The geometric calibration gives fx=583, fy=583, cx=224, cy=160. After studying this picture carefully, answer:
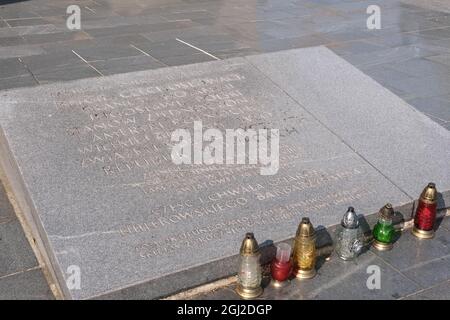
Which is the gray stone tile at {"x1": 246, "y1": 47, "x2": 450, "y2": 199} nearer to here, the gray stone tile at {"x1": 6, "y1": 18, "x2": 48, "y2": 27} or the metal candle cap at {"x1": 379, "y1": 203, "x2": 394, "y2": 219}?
the metal candle cap at {"x1": 379, "y1": 203, "x2": 394, "y2": 219}

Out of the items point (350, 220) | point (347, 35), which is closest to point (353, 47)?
point (347, 35)

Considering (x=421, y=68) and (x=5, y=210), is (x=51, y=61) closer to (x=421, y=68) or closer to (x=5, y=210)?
(x=5, y=210)

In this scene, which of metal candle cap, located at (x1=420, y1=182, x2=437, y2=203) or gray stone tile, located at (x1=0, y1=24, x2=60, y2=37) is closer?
metal candle cap, located at (x1=420, y1=182, x2=437, y2=203)

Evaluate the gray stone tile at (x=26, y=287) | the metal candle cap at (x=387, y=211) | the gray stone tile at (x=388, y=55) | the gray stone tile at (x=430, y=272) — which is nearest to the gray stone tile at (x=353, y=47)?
the gray stone tile at (x=388, y=55)

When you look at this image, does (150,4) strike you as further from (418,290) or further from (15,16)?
(418,290)

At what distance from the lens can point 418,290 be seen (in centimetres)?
362

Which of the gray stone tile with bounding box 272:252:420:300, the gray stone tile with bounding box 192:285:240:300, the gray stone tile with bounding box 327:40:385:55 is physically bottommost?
the gray stone tile with bounding box 192:285:240:300

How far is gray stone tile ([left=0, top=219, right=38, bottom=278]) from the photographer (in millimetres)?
3842

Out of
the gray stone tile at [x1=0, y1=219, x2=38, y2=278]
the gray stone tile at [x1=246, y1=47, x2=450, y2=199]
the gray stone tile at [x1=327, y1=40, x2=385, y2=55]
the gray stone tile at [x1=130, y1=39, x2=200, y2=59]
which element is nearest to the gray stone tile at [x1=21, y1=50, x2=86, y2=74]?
the gray stone tile at [x1=130, y1=39, x2=200, y2=59]

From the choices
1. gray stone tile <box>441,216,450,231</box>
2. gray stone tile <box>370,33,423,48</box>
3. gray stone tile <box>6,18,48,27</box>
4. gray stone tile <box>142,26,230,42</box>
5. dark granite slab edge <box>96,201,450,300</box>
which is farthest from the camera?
gray stone tile <box>6,18,48,27</box>

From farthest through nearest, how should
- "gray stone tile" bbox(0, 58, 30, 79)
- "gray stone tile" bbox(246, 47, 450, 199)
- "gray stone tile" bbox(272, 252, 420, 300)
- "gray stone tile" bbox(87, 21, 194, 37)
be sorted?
"gray stone tile" bbox(87, 21, 194, 37) < "gray stone tile" bbox(0, 58, 30, 79) < "gray stone tile" bbox(246, 47, 450, 199) < "gray stone tile" bbox(272, 252, 420, 300)

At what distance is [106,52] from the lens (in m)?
7.96

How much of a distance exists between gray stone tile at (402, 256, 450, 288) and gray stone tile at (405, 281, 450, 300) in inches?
1.7

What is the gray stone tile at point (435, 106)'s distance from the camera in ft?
19.9
